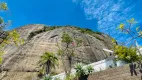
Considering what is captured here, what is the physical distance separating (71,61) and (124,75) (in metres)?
30.9

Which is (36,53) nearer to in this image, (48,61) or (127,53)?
(48,61)

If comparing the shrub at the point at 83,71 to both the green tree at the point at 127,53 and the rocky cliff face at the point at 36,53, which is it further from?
the rocky cliff face at the point at 36,53

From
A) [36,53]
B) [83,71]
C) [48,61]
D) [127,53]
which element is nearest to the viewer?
[127,53]

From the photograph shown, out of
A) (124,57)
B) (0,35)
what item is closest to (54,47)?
(124,57)

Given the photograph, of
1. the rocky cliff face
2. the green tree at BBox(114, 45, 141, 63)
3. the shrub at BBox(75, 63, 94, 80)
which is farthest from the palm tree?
the green tree at BBox(114, 45, 141, 63)

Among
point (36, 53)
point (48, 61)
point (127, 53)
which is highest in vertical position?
point (36, 53)

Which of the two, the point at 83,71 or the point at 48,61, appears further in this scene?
the point at 48,61

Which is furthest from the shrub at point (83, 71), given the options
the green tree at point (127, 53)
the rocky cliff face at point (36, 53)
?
the rocky cliff face at point (36, 53)

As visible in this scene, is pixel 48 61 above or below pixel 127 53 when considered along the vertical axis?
above

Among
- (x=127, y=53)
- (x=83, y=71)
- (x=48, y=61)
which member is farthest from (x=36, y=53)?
(x=127, y=53)

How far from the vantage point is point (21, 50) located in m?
58.5

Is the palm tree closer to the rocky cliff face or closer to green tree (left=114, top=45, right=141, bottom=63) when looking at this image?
the rocky cliff face

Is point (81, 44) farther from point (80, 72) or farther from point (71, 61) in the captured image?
point (80, 72)

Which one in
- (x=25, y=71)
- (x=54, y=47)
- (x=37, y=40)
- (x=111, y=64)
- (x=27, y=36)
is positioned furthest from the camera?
(x=27, y=36)
